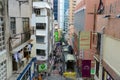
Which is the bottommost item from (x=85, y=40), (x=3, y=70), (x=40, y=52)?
(x=40, y=52)

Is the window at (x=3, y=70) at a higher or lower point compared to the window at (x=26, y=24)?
lower

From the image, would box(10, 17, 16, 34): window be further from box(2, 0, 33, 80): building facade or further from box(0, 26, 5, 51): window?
box(0, 26, 5, 51): window

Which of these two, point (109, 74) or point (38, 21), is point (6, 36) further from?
point (38, 21)

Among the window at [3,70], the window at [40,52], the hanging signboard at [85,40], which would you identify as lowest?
the window at [40,52]

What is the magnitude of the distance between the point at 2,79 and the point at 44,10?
26878 millimetres

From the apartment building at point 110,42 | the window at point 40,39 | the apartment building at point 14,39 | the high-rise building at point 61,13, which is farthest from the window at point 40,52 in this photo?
the high-rise building at point 61,13

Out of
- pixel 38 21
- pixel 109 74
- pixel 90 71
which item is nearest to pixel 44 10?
pixel 38 21

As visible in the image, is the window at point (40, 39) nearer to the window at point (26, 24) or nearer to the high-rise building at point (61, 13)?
the window at point (26, 24)

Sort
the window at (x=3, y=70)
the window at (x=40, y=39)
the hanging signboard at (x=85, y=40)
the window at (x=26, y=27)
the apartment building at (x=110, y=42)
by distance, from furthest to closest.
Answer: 1. the window at (x=40, y=39)
2. the hanging signboard at (x=85, y=40)
3. the window at (x=26, y=27)
4. the apartment building at (x=110, y=42)
5. the window at (x=3, y=70)

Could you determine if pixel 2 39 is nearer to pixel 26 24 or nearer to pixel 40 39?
pixel 26 24

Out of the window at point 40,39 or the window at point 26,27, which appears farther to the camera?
the window at point 40,39

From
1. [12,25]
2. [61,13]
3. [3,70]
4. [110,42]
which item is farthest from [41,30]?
[61,13]

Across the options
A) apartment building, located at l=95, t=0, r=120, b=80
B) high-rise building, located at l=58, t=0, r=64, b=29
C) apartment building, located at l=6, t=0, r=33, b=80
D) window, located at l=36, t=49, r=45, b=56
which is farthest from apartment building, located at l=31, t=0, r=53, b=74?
high-rise building, located at l=58, t=0, r=64, b=29

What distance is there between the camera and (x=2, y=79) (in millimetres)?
14188
